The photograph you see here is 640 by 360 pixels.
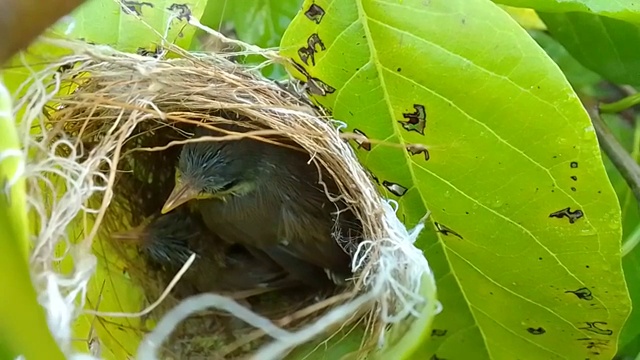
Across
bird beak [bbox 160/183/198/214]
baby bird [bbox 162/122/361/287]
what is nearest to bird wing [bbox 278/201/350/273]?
baby bird [bbox 162/122/361/287]

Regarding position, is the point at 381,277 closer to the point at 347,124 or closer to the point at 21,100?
the point at 347,124

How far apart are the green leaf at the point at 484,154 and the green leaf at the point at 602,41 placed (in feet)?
0.81

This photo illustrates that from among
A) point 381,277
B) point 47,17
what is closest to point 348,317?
point 381,277

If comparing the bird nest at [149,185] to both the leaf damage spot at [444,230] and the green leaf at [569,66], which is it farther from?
the green leaf at [569,66]

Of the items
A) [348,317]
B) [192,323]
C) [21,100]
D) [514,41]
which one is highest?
[514,41]

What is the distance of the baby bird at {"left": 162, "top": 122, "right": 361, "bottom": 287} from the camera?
96 cm

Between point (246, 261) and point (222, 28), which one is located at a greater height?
point (222, 28)

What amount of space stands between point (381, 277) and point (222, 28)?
0.42 metres

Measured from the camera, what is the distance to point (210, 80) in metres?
0.84

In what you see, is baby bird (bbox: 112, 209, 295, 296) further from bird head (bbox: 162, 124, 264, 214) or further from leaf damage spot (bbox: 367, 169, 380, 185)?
leaf damage spot (bbox: 367, 169, 380, 185)

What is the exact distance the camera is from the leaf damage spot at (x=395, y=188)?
75cm

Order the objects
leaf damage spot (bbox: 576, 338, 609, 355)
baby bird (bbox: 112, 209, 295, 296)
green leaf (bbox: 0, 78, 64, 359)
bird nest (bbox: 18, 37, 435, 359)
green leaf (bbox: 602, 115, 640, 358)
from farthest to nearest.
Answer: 1. baby bird (bbox: 112, 209, 295, 296)
2. green leaf (bbox: 602, 115, 640, 358)
3. leaf damage spot (bbox: 576, 338, 609, 355)
4. bird nest (bbox: 18, 37, 435, 359)
5. green leaf (bbox: 0, 78, 64, 359)

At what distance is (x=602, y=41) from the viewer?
0.87 m

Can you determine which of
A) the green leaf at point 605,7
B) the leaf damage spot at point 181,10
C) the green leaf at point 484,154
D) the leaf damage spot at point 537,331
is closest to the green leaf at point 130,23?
the leaf damage spot at point 181,10
